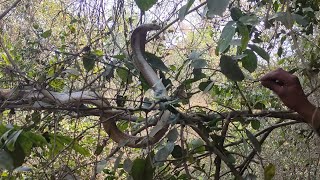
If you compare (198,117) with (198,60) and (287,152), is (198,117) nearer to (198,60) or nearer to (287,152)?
(198,60)

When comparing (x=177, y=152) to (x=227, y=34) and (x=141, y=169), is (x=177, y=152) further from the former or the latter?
(x=227, y=34)

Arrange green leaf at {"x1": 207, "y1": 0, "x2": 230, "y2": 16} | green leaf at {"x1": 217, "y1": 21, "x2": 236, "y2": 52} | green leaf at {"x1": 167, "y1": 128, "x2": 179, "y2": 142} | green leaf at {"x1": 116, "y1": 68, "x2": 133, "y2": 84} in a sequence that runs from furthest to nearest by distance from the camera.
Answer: green leaf at {"x1": 116, "y1": 68, "x2": 133, "y2": 84}
green leaf at {"x1": 167, "y1": 128, "x2": 179, "y2": 142}
green leaf at {"x1": 217, "y1": 21, "x2": 236, "y2": 52}
green leaf at {"x1": 207, "y1": 0, "x2": 230, "y2": 16}

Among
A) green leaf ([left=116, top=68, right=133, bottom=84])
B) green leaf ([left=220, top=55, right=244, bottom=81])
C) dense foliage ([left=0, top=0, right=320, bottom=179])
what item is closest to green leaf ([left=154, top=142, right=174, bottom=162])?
dense foliage ([left=0, top=0, right=320, bottom=179])

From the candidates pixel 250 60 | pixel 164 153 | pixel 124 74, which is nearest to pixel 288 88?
pixel 250 60

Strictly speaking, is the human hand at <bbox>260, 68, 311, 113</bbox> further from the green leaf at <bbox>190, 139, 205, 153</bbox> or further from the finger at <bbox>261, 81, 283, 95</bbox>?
the green leaf at <bbox>190, 139, 205, 153</bbox>

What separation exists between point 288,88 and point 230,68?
0.34ft

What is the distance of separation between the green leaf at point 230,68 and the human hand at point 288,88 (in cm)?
4

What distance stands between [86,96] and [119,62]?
0.34 feet

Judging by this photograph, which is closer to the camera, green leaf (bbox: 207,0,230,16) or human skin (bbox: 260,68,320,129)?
green leaf (bbox: 207,0,230,16)

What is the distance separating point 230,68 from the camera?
796mm

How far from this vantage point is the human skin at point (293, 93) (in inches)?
30.0

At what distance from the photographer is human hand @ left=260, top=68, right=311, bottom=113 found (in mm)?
762

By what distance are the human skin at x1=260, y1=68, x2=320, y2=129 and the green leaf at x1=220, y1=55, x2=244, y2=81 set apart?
0.04 meters

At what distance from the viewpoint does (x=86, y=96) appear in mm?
929
